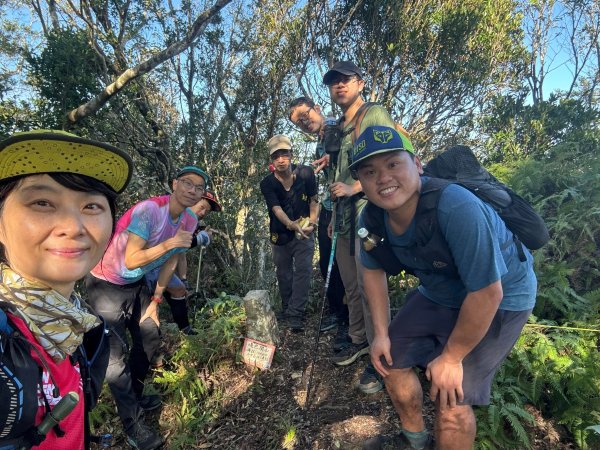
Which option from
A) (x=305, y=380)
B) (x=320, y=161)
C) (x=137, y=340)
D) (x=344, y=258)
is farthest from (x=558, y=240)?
(x=137, y=340)

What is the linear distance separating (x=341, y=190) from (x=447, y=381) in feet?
6.41

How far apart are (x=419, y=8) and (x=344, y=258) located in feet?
19.9

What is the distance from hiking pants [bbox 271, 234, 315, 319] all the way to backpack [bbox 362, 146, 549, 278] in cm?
245

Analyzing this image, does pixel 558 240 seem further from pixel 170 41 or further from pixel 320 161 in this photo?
pixel 170 41

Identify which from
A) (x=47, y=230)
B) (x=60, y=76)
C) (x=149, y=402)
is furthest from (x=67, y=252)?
A: (x=60, y=76)

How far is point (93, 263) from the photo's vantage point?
133 cm

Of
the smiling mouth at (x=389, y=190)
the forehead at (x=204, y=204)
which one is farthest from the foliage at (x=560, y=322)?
the forehead at (x=204, y=204)

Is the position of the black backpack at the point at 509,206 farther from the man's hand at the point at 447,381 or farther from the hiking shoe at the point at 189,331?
the hiking shoe at the point at 189,331

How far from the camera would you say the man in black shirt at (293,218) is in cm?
459

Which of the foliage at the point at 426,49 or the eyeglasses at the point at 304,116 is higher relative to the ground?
the foliage at the point at 426,49

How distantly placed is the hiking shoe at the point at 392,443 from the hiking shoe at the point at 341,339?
1.45 metres

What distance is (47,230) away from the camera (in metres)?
1.17

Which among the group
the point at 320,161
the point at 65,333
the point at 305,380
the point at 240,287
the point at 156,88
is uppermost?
the point at 156,88

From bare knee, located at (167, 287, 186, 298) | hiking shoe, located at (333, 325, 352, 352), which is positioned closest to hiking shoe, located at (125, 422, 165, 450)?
bare knee, located at (167, 287, 186, 298)
